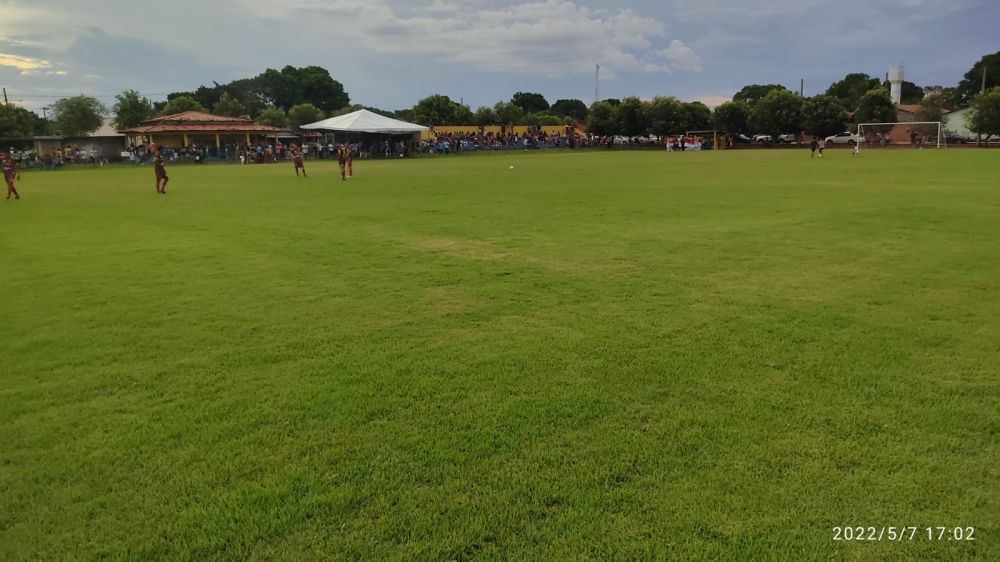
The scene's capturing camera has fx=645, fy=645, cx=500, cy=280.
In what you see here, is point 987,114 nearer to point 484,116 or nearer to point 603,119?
point 603,119

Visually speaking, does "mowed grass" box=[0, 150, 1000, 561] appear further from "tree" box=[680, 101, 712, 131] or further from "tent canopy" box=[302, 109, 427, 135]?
"tree" box=[680, 101, 712, 131]

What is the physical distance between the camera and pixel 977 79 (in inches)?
3391

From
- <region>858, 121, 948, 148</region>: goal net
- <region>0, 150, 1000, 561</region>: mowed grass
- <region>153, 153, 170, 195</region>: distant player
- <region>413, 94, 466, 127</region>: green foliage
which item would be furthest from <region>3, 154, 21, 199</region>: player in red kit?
<region>858, 121, 948, 148</region>: goal net

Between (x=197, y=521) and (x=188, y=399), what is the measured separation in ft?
5.74

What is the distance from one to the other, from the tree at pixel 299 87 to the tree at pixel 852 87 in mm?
78024

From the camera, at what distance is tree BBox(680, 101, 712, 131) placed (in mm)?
70875

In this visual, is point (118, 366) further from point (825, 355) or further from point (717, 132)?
point (717, 132)

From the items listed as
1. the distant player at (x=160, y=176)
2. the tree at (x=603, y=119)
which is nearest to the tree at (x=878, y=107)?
the tree at (x=603, y=119)

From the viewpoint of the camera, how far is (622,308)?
283 inches

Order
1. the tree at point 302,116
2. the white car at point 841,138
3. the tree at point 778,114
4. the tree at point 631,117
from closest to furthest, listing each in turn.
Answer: the tree at point 778,114 → the white car at point 841,138 → the tree at point 631,117 → the tree at point 302,116

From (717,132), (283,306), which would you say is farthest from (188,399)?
(717,132)

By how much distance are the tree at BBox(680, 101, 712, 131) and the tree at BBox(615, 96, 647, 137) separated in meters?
4.32

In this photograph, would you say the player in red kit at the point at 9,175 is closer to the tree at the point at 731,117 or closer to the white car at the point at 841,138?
the tree at the point at 731,117

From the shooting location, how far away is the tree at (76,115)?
60906mm
